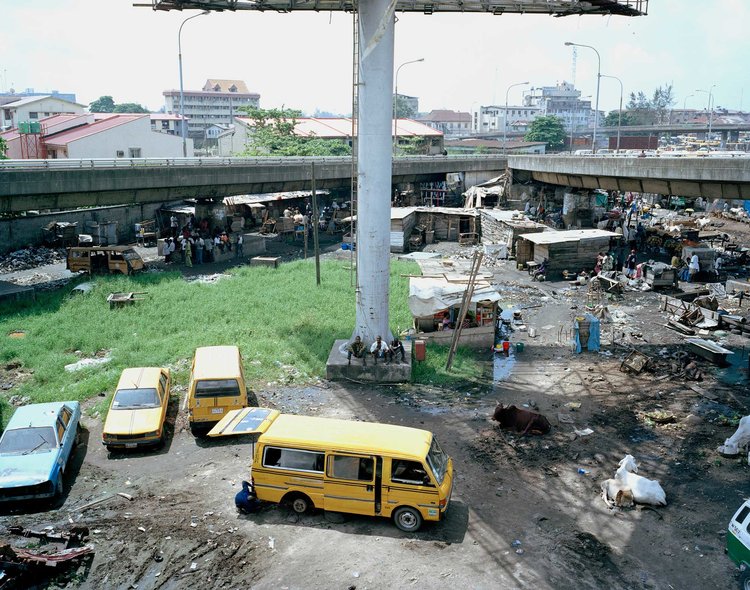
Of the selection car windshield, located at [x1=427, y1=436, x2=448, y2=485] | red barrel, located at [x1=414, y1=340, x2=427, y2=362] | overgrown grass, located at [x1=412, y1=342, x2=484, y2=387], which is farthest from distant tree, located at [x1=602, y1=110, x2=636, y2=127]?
car windshield, located at [x1=427, y1=436, x2=448, y2=485]

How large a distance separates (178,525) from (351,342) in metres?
9.10

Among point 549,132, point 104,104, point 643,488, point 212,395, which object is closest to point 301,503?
point 212,395

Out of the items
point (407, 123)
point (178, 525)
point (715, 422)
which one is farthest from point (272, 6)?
point (407, 123)

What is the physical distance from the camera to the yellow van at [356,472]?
10.7 m

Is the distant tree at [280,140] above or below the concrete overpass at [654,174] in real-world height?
above

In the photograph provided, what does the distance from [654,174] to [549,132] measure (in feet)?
290

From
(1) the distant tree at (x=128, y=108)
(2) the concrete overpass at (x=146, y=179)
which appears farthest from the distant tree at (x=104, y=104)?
(2) the concrete overpass at (x=146, y=179)

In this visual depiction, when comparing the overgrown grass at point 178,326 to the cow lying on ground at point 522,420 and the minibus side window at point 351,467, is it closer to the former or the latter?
the cow lying on ground at point 522,420

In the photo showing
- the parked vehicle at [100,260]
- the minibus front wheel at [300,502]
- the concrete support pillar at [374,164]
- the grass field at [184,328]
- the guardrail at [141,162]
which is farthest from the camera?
the parked vehicle at [100,260]

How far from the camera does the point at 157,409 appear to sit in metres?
14.9

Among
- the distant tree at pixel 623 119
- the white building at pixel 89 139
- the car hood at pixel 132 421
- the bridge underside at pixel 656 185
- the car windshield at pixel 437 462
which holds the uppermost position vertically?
the distant tree at pixel 623 119

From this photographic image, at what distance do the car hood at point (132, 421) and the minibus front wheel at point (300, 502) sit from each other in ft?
14.5

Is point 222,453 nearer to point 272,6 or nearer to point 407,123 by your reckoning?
point 272,6

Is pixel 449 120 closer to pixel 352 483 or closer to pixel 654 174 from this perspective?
pixel 654 174
